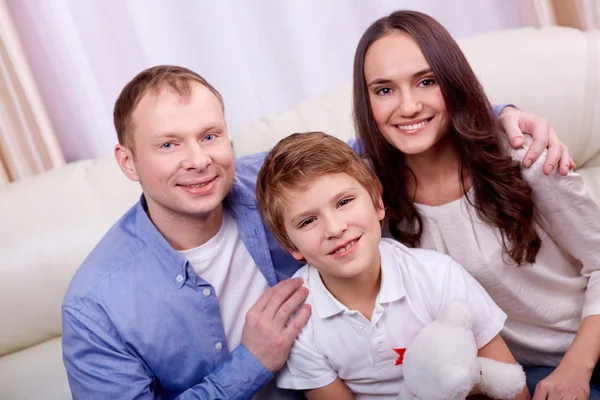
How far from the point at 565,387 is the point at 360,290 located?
0.44m

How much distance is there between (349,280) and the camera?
4.07 feet

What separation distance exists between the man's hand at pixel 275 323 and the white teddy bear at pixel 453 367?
0.91 ft

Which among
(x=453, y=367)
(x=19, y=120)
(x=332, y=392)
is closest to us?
(x=453, y=367)

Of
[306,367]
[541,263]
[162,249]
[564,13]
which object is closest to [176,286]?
[162,249]

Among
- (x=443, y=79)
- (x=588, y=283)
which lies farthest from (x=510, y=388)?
(x=443, y=79)

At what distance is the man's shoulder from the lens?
1.28m

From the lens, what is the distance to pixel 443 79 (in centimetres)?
124

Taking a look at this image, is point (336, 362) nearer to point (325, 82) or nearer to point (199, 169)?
point (199, 169)

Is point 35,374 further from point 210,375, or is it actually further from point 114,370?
point 210,375

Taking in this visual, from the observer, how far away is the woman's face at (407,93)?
1.24 m

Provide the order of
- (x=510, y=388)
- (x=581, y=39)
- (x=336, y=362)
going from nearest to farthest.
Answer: (x=510, y=388), (x=336, y=362), (x=581, y=39)

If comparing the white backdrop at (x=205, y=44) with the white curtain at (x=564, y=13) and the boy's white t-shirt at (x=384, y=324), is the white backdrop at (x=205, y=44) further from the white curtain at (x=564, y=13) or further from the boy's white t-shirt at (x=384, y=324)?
the boy's white t-shirt at (x=384, y=324)

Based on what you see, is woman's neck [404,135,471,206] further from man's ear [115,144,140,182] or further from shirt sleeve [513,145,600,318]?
man's ear [115,144,140,182]

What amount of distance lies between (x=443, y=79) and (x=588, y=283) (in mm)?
567
